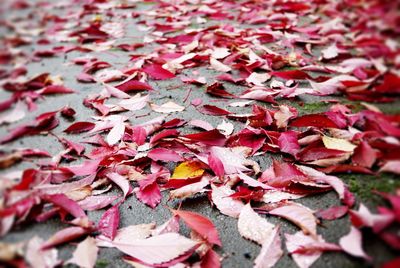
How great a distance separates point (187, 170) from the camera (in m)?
0.87

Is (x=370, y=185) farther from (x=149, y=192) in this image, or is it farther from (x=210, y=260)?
(x=149, y=192)

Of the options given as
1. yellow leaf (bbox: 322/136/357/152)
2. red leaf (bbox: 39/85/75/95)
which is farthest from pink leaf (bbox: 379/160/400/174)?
red leaf (bbox: 39/85/75/95)

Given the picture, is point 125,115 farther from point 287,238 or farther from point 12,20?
point 12,20

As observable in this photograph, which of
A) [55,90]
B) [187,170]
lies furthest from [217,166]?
[55,90]

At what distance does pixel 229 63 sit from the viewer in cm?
137

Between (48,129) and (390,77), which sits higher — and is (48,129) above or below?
below

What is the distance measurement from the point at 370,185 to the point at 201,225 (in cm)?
38

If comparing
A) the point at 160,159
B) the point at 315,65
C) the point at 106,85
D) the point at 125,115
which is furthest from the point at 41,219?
the point at 315,65

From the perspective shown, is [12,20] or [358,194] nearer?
[358,194]

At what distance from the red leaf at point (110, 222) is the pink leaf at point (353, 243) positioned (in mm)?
470

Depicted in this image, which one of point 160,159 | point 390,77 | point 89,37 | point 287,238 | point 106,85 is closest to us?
point 287,238

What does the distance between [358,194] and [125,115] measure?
2.48ft

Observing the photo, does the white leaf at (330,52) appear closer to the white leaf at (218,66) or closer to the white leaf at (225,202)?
the white leaf at (218,66)

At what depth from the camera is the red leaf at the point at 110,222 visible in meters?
0.74
